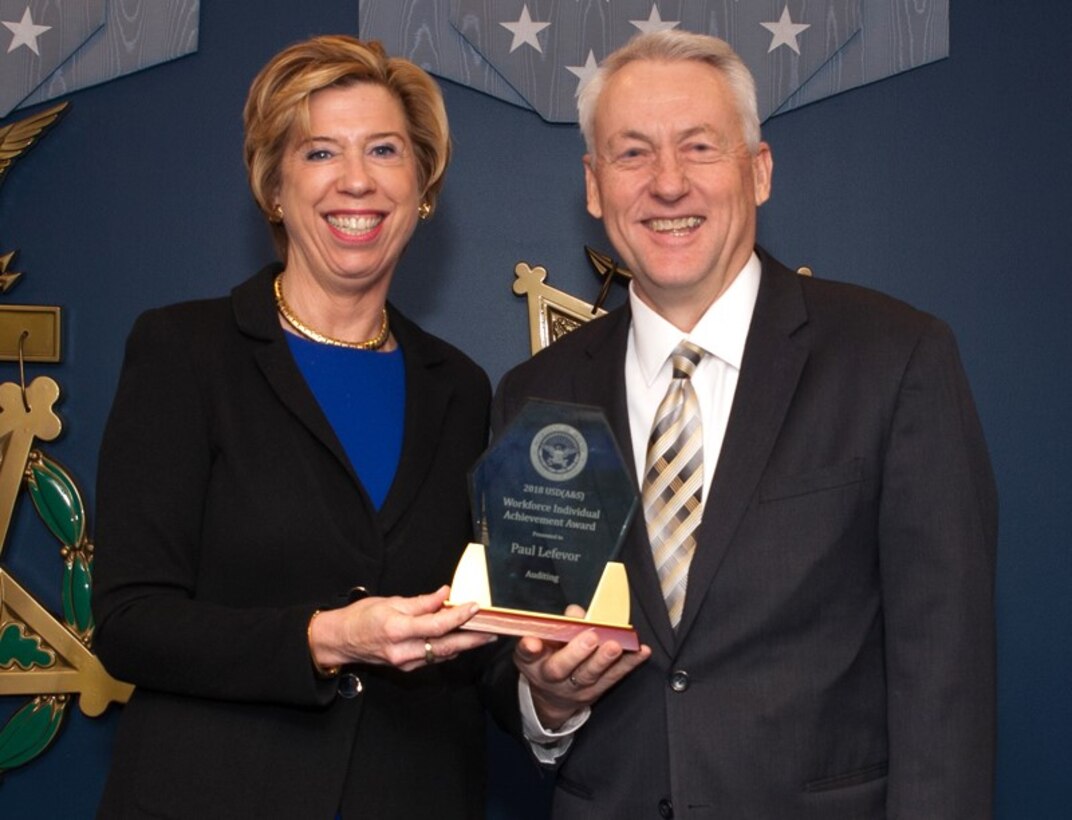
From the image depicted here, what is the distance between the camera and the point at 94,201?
9.20ft

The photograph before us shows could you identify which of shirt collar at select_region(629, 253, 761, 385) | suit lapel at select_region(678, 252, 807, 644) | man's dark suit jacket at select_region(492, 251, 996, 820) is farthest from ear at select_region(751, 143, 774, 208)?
man's dark suit jacket at select_region(492, 251, 996, 820)

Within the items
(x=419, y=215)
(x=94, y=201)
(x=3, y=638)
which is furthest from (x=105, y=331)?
(x=419, y=215)

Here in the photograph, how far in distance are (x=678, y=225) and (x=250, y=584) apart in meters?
0.81

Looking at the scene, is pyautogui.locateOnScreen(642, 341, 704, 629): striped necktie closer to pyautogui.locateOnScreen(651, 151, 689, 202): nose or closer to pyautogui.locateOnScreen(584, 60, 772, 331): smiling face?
pyautogui.locateOnScreen(584, 60, 772, 331): smiling face

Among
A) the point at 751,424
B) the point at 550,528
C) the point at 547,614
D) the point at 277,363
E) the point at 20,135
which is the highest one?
the point at 20,135

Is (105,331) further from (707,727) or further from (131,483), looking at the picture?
(707,727)

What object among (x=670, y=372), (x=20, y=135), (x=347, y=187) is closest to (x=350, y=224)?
(x=347, y=187)

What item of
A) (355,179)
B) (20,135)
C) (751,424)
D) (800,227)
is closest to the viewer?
(751,424)

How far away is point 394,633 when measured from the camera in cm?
173

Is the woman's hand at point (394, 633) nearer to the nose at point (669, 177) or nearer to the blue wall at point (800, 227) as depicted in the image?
the nose at point (669, 177)

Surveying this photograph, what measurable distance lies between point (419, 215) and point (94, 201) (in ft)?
2.72

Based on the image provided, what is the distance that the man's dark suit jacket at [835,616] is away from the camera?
173cm

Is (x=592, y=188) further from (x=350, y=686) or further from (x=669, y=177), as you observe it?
(x=350, y=686)

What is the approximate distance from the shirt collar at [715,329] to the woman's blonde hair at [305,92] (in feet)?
1.76
